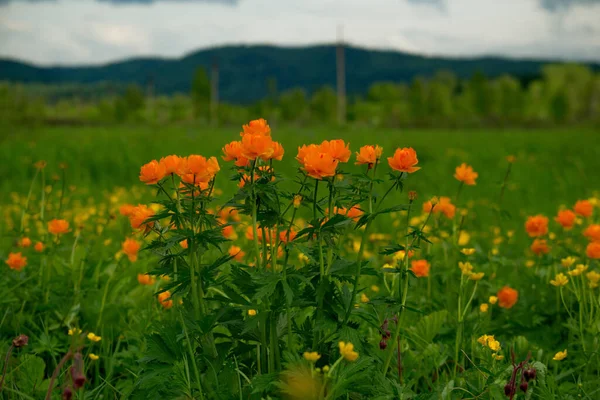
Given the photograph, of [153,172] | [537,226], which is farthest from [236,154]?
[537,226]

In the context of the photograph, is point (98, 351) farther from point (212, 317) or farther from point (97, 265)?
point (212, 317)

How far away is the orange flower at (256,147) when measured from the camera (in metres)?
1.17

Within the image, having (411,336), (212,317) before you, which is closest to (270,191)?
(212,317)

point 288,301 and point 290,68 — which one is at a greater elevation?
point 290,68

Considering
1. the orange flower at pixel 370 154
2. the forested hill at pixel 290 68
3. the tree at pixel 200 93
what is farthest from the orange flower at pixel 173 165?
the forested hill at pixel 290 68

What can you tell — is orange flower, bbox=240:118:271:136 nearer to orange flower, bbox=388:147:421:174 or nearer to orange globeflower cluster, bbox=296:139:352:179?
orange globeflower cluster, bbox=296:139:352:179

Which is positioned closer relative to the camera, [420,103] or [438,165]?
[438,165]

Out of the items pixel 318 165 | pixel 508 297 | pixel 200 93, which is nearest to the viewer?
pixel 318 165

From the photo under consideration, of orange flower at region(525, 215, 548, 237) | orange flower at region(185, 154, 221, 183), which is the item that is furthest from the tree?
orange flower at region(185, 154, 221, 183)

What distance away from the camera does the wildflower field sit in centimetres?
124

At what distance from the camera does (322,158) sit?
3.75ft

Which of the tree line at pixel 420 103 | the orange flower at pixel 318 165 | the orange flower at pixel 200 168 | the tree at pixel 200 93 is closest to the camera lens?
the orange flower at pixel 318 165

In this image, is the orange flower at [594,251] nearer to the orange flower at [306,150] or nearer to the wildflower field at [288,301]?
the wildflower field at [288,301]

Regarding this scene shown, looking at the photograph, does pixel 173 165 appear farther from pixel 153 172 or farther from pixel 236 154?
pixel 236 154
